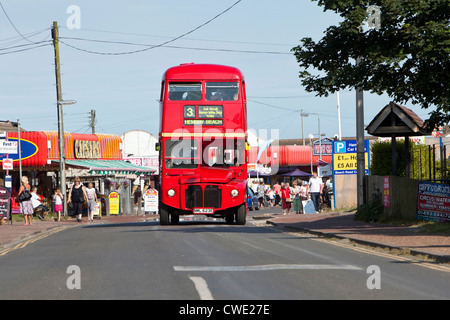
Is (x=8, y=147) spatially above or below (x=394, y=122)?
below

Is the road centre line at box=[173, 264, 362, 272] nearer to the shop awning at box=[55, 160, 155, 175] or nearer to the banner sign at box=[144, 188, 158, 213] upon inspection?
the banner sign at box=[144, 188, 158, 213]

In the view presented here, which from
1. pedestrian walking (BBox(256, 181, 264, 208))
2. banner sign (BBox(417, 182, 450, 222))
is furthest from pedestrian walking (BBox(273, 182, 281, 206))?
banner sign (BBox(417, 182, 450, 222))

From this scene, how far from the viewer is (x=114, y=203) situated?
39000 mm

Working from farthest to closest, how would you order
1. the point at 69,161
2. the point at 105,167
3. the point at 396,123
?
the point at 105,167 → the point at 69,161 → the point at 396,123

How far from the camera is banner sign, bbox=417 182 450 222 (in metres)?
19.9

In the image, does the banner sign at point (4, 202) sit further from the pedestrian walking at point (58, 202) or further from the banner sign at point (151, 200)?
the banner sign at point (151, 200)

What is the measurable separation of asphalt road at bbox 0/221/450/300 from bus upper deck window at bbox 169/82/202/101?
22.6 feet

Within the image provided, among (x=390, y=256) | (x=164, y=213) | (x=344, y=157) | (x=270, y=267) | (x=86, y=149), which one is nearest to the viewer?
(x=270, y=267)

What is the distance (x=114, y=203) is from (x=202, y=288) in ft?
99.9

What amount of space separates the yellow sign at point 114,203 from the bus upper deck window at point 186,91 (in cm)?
1716

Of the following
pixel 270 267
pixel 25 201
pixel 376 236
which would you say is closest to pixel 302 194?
pixel 25 201

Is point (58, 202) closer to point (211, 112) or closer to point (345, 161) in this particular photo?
point (345, 161)

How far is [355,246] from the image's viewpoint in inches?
643
